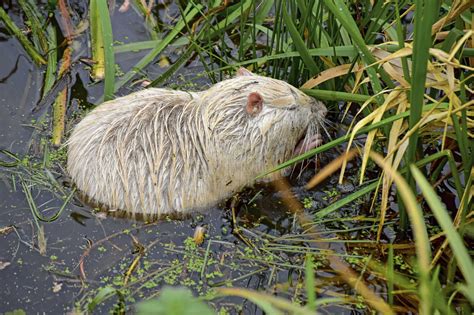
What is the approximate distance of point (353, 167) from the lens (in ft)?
13.6

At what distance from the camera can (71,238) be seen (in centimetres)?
367

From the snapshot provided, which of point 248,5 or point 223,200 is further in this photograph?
point 248,5

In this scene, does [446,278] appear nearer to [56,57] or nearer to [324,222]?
[324,222]

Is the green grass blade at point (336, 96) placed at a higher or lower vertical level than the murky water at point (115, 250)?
higher

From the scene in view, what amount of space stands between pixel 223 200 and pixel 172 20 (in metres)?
1.57

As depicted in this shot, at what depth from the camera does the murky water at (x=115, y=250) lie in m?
3.42

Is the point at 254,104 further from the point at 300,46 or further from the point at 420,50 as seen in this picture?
the point at 420,50

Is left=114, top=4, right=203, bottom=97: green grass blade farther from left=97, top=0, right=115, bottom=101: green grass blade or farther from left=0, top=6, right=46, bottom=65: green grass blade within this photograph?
left=0, top=6, right=46, bottom=65: green grass blade

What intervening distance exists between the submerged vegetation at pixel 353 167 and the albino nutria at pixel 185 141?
0.14 m

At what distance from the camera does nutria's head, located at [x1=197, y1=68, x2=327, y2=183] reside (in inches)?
153

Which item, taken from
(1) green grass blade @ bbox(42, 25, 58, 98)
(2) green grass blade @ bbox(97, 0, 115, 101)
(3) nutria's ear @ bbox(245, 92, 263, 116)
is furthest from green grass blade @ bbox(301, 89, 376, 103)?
(1) green grass blade @ bbox(42, 25, 58, 98)

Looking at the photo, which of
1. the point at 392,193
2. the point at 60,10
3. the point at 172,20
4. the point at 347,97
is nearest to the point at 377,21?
the point at 347,97

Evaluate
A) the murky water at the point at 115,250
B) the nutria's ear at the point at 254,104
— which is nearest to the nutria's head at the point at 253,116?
the nutria's ear at the point at 254,104

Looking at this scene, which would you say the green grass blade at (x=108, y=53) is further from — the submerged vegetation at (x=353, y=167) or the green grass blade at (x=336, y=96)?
the green grass blade at (x=336, y=96)
